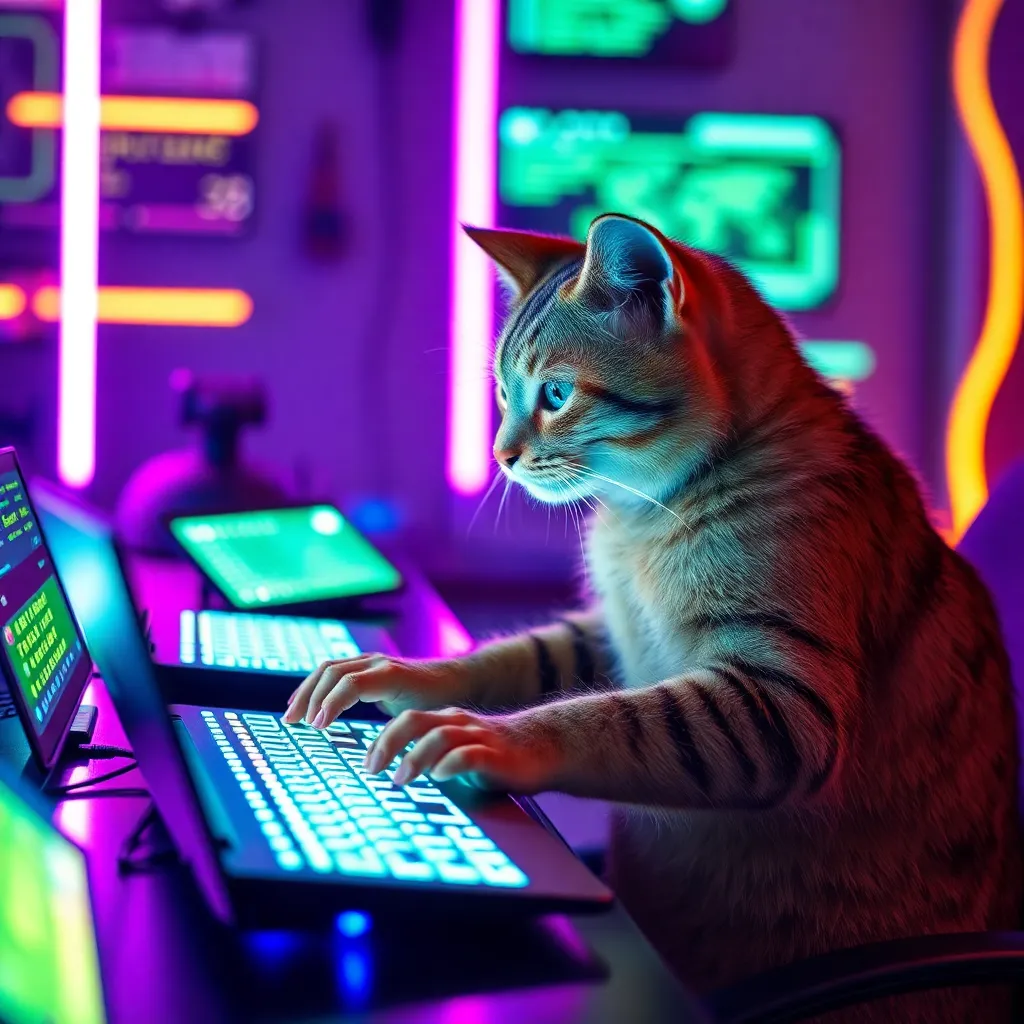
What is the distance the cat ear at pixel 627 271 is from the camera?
3.39ft

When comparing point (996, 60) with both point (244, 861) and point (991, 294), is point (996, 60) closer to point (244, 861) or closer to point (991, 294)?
point (991, 294)

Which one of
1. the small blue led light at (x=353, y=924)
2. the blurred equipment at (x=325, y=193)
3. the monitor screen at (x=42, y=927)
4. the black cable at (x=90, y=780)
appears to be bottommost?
the black cable at (x=90, y=780)

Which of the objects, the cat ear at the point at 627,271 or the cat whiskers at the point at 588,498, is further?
the cat whiskers at the point at 588,498

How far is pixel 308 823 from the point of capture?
2.26 feet

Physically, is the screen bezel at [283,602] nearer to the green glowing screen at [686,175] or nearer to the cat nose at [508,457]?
the cat nose at [508,457]

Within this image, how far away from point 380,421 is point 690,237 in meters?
0.89

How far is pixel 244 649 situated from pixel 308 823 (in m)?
0.49

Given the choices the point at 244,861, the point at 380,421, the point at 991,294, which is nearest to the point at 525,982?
the point at 244,861

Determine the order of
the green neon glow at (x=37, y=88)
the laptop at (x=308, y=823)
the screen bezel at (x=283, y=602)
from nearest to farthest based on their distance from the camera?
1. the laptop at (x=308, y=823)
2. the screen bezel at (x=283, y=602)
3. the green neon glow at (x=37, y=88)

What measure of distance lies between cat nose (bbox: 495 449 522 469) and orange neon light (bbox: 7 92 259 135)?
1.94 metres

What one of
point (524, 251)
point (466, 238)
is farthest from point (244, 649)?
point (466, 238)

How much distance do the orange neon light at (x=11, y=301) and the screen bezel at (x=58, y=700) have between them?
191 centimetres

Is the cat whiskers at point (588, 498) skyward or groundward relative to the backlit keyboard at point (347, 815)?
skyward

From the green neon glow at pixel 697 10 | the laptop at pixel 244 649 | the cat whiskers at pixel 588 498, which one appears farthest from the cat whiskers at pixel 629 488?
the green neon glow at pixel 697 10
